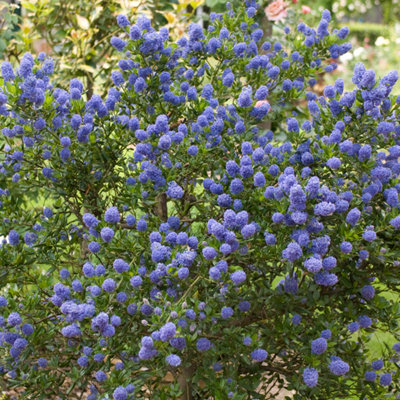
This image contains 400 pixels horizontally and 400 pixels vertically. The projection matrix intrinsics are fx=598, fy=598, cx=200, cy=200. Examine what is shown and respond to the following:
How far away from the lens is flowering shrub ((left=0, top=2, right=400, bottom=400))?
196 centimetres

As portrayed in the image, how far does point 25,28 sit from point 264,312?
289 cm

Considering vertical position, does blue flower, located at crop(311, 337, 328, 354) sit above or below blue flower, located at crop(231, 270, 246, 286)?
below

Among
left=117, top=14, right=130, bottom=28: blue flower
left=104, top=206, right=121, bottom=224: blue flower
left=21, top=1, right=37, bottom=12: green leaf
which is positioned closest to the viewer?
left=104, top=206, right=121, bottom=224: blue flower

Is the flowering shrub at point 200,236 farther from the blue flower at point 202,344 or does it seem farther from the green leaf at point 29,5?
the green leaf at point 29,5

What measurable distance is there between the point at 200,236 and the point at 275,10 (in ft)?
9.52

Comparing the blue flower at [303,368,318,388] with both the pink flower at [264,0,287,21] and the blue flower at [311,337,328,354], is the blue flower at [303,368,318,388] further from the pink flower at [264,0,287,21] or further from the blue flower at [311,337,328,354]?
the pink flower at [264,0,287,21]

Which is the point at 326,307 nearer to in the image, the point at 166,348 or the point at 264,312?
the point at 264,312

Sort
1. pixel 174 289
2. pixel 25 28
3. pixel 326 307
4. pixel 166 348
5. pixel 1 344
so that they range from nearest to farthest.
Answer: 1. pixel 166 348
2. pixel 174 289
3. pixel 326 307
4. pixel 1 344
5. pixel 25 28

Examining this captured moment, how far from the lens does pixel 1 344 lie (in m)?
2.35

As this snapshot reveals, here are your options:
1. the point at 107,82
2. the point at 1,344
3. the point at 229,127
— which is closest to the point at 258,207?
the point at 229,127

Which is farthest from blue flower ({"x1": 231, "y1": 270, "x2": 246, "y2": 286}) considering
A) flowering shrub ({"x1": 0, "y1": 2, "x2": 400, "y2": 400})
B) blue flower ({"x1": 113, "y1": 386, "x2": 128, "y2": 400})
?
blue flower ({"x1": 113, "y1": 386, "x2": 128, "y2": 400})

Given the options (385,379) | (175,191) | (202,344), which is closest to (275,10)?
(175,191)

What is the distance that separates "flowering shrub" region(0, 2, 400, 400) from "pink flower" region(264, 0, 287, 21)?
2.11 metres

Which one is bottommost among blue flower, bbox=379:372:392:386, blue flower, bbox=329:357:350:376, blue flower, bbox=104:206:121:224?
blue flower, bbox=379:372:392:386
